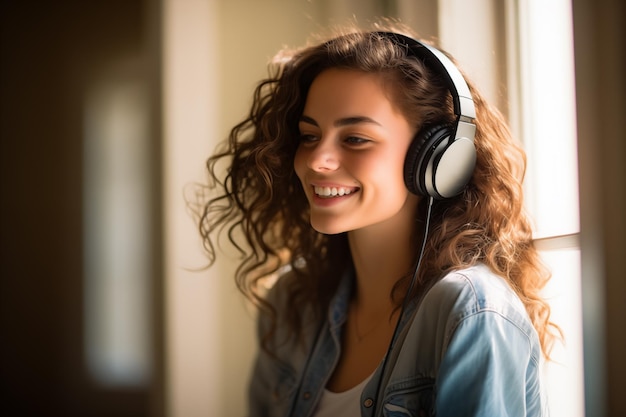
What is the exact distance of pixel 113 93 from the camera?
1.72 metres

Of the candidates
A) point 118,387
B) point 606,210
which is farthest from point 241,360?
point 606,210

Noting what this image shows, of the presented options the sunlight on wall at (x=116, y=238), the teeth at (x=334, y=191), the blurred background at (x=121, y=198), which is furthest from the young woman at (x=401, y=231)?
the sunlight on wall at (x=116, y=238)

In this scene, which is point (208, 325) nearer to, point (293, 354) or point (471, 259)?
point (293, 354)

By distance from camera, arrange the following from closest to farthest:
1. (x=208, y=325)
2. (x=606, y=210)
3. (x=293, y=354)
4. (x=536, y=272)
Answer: (x=606, y=210), (x=536, y=272), (x=293, y=354), (x=208, y=325)

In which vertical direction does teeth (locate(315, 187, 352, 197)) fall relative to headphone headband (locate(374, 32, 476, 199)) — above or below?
below

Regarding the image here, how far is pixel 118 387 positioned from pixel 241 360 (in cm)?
44

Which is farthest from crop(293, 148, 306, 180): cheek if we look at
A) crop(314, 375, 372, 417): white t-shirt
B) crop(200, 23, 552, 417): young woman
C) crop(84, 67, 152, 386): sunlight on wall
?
crop(84, 67, 152, 386): sunlight on wall

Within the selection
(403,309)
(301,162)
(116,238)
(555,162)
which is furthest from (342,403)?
(116,238)

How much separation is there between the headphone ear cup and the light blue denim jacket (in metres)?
0.16

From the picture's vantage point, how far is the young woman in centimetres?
76

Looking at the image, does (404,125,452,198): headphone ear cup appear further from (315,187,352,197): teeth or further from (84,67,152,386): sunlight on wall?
(84,67,152,386): sunlight on wall

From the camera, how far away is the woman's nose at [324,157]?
88 cm

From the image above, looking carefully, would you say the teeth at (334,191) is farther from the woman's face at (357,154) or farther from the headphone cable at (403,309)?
the headphone cable at (403,309)

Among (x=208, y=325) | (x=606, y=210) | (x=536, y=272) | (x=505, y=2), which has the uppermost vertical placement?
(x=505, y=2)
